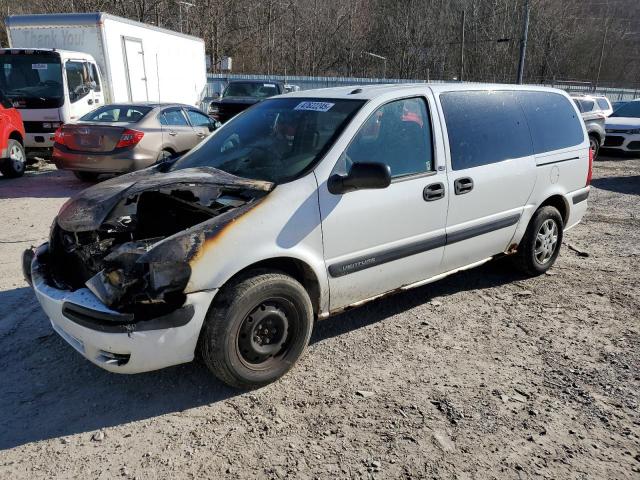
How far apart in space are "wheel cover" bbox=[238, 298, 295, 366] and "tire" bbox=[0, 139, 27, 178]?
860cm

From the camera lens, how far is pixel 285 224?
118 inches

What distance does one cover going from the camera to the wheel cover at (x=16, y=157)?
9.50 m

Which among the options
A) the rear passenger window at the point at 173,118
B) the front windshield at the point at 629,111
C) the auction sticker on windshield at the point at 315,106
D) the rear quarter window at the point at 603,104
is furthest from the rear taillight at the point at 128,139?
the front windshield at the point at 629,111

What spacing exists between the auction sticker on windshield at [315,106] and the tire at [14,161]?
7947 millimetres

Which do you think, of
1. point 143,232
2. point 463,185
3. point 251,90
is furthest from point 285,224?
point 251,90

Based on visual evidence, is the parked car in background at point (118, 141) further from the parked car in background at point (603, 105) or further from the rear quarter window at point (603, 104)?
the rear quarter window at point (603, 104)

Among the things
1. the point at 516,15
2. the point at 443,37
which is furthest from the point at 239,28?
→ the point at 516,15

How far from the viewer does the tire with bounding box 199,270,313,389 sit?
9.25ft

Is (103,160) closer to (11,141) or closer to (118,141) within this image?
(118,141)

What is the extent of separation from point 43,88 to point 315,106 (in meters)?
9.35

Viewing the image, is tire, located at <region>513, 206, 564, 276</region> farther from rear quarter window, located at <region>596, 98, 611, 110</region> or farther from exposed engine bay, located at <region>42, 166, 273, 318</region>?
rear quarter window, located at <region>596, 98, 611, 110</region>

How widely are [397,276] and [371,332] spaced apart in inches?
20.2

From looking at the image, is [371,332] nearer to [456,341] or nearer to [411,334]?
[411,334]

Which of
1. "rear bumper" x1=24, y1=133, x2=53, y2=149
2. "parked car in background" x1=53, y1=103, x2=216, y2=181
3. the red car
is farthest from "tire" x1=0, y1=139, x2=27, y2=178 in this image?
"parked car in background" x1=53, y1=103, x2=216, y2=181
